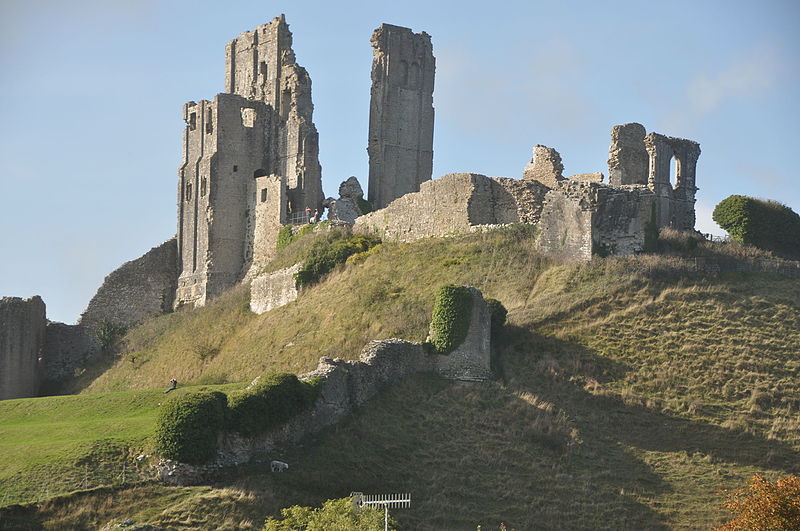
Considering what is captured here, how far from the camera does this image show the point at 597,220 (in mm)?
44781

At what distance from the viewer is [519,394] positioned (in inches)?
1538

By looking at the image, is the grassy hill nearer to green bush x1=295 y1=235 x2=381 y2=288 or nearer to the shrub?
green bush x1=295 y1=235 x2=381 y2=288

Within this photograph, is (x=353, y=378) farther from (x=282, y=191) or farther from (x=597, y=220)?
(x=282, y=191)

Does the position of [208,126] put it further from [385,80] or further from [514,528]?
[514,528]

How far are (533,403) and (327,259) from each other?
584 inches

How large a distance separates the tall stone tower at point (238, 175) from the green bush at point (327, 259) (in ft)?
23.9

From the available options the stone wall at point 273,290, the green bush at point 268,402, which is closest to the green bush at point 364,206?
the stone wall at point 273,290

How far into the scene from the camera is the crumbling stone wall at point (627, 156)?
49500mm

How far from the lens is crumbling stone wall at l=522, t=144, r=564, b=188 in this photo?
51.6 meters

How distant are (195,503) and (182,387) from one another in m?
13.0

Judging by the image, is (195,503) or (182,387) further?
(182,387)

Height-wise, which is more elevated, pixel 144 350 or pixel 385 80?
pixel 385 80

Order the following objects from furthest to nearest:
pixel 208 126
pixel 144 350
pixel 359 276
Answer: pixel 208 126
pixel 144 350
pixel 359 276

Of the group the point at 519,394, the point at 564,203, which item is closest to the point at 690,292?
the point at 564,203
